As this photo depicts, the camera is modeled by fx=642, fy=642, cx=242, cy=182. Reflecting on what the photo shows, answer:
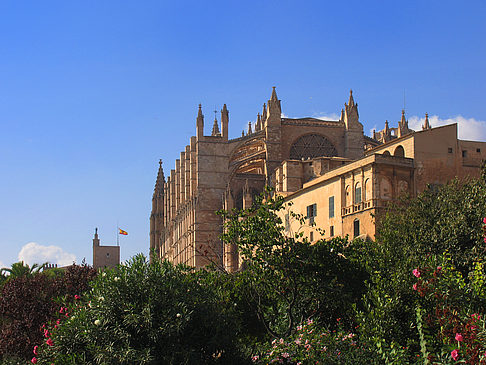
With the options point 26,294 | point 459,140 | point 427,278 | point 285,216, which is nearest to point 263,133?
point 285,216

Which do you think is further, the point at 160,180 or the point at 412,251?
→ the point at 160,180

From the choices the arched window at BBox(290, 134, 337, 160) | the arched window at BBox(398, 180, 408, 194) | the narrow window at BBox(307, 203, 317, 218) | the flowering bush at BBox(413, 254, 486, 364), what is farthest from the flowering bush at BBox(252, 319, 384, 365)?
the arched window at BBox(290, 134, 337, 160)

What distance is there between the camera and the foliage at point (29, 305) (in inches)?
713

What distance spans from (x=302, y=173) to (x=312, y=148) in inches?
439

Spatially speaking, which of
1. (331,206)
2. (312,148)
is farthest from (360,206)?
(312,148)

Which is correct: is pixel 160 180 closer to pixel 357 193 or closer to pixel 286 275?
pixel 357 193

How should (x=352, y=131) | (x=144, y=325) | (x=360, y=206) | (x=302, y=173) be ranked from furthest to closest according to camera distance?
(x=352, y=131)
(x=302, y=173)
(x=360, y=206)
(x=144, y=325)

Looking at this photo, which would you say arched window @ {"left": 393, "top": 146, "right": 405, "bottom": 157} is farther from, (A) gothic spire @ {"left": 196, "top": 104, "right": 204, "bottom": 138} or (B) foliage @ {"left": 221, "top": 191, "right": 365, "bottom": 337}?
(A) gothic spire @ {"left": 196, "top": 104, "right": 204, "bottom": 138}

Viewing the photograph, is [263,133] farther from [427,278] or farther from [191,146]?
[427,278]

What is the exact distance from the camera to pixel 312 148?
50.6 metres

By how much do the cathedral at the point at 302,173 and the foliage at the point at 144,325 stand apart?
5920 millimetres

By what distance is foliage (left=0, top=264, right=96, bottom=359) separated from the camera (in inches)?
713

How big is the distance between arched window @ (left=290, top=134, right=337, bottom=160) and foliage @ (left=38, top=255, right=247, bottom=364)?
37908mm

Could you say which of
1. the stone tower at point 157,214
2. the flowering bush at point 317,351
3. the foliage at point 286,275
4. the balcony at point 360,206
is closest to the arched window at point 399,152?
the balcony at point 360,206
